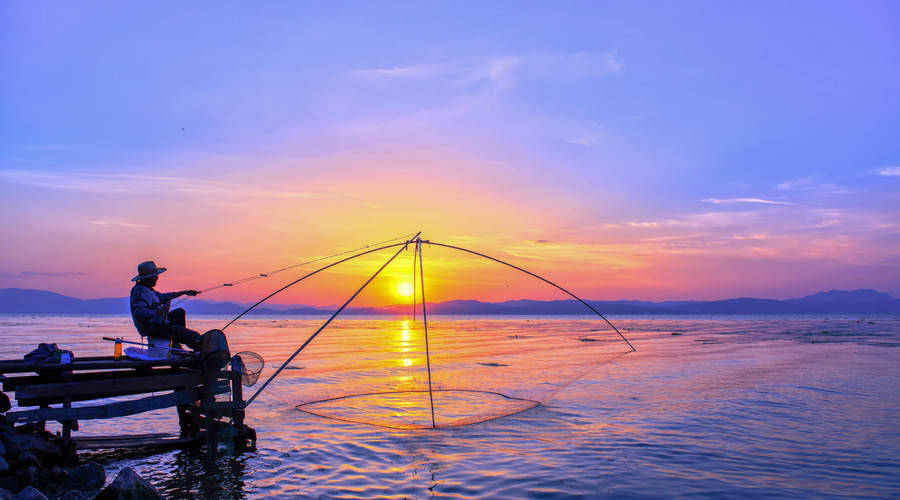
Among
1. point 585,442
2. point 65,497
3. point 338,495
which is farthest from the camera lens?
point 585,442

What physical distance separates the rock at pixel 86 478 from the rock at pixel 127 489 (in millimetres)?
2098

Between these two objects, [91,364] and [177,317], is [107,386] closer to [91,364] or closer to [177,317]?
[91,364]

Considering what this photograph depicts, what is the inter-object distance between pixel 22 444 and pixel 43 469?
52cm

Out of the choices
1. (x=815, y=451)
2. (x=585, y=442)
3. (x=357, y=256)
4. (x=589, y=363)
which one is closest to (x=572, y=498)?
(x=585, y=442)

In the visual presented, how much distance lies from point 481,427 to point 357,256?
500 centimetres

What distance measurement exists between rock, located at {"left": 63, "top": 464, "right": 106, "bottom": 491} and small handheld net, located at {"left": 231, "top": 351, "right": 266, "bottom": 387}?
3046mm

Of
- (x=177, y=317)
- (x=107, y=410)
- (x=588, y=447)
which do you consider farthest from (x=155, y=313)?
(x=588, y=447)

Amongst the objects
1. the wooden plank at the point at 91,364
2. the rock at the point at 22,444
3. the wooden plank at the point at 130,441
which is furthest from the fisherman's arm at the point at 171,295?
the rock at the point at 22,444

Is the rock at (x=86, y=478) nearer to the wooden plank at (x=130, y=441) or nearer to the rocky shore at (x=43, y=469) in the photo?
the rocky shore at (x=43, y=469)

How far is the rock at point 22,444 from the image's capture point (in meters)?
8.54

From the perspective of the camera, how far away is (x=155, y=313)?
1095 cm

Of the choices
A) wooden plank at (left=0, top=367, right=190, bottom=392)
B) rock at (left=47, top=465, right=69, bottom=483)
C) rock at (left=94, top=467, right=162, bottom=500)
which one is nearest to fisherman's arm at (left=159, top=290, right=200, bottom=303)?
wooden plank at (left=0, top=367, right=190, bottom=392)

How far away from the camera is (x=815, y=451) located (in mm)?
10516

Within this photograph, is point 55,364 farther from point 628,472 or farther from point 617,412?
point 617,412
